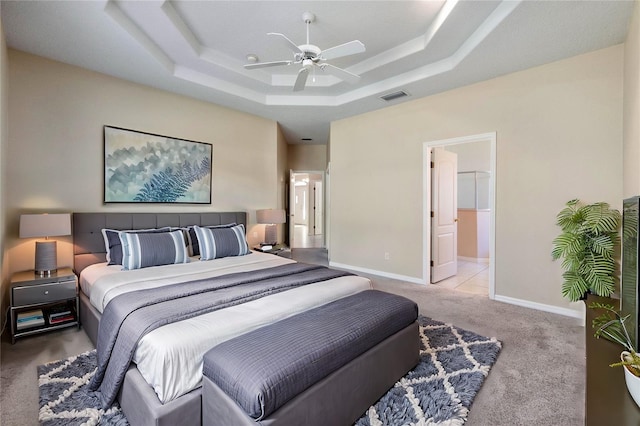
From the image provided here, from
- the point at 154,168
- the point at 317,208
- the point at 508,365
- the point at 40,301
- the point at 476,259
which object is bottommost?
the point at 508,365

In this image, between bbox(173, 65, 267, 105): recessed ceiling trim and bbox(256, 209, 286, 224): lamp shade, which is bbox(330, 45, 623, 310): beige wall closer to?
bbox(256, 209, 286, 224): lamp shade

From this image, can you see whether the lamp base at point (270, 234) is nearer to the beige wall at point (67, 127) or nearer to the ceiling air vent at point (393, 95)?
the beige wall at point (67, 127)

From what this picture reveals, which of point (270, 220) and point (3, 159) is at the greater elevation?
point (3, 159)

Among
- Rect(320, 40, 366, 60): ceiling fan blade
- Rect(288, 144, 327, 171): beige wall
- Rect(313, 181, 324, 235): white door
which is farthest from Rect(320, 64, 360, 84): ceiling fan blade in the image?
Rect(313, 181, 324, 235): white door

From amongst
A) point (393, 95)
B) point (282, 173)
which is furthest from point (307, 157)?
point (393, 95)

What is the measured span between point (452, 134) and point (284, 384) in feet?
12.9

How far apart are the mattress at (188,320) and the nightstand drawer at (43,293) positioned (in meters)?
0.12

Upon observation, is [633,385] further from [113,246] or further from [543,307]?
[113,246]

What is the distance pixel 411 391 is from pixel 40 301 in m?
3.18

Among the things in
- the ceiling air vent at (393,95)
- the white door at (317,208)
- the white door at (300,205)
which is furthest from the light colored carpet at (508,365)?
the white door at (300,205)

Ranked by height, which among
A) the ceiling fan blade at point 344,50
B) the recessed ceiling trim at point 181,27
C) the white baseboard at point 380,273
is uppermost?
the recessed ceiling trim at point 181,27

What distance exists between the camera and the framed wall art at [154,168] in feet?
11.5

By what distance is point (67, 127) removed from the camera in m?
3.17

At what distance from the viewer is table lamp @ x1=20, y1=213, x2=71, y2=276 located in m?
2.63
